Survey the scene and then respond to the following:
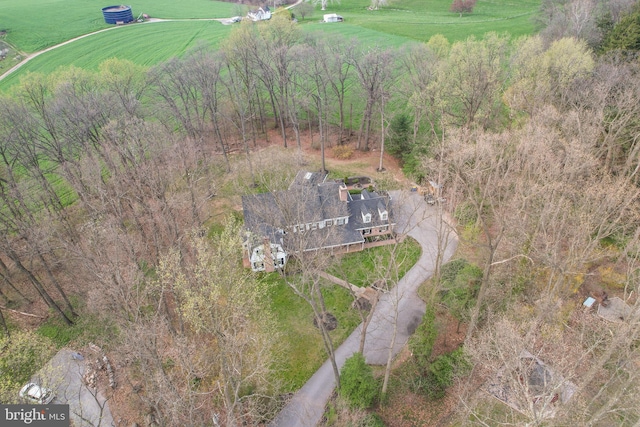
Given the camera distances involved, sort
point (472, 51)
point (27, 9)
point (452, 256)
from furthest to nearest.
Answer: point (27, 9) → point (472, 51) → point (452, 256)

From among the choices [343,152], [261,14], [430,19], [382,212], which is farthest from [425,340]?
[261,14]

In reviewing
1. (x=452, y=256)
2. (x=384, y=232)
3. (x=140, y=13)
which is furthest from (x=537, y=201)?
(x=140, y=13)

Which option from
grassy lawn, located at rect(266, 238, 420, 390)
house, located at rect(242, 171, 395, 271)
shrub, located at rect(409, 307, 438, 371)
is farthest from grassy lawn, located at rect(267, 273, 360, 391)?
shrub, located at rect(409, 307, 438, 371)

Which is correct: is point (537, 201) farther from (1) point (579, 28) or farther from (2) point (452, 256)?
(1) point (579, 28)

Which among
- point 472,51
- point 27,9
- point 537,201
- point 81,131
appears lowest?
point 537,201

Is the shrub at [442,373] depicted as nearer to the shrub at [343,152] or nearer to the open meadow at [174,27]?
the shrub at [343,152]
